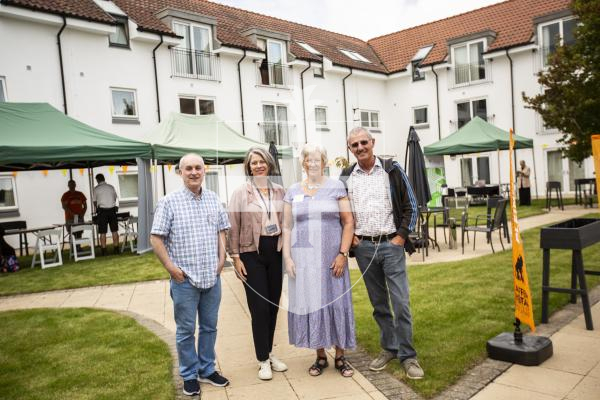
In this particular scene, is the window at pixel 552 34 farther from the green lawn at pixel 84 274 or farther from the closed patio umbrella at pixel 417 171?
the green lawn at pixel 84 274

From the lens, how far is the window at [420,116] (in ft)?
82.7

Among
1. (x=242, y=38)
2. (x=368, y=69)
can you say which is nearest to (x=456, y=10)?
(x=368, y=69)

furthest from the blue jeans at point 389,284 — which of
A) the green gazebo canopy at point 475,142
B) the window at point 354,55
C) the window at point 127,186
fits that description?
the window at point 354,55

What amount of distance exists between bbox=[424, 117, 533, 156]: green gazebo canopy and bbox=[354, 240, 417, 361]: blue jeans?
12.0 metres

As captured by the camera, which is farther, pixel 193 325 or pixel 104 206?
pixel 104 206

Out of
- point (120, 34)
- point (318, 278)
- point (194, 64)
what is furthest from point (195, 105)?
point (318, 278)

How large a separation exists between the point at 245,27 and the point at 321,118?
18.8m

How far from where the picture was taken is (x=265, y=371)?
12.2 ft

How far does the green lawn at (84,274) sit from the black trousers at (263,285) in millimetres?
4945

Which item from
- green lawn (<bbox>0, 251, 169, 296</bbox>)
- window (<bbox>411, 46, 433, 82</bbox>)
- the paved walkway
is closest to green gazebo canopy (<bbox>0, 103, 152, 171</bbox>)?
green lawn (<bbox>0, 251, 169, 296</bbox>)

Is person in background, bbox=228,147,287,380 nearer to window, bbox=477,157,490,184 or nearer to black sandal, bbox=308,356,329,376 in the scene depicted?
black sandal, bbox=308,356,329,376

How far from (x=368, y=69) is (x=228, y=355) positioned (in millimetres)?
22133

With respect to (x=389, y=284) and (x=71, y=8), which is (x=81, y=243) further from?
(x=389, y=284)

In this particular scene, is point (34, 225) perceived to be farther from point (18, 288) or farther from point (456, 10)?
point (456, 10)
